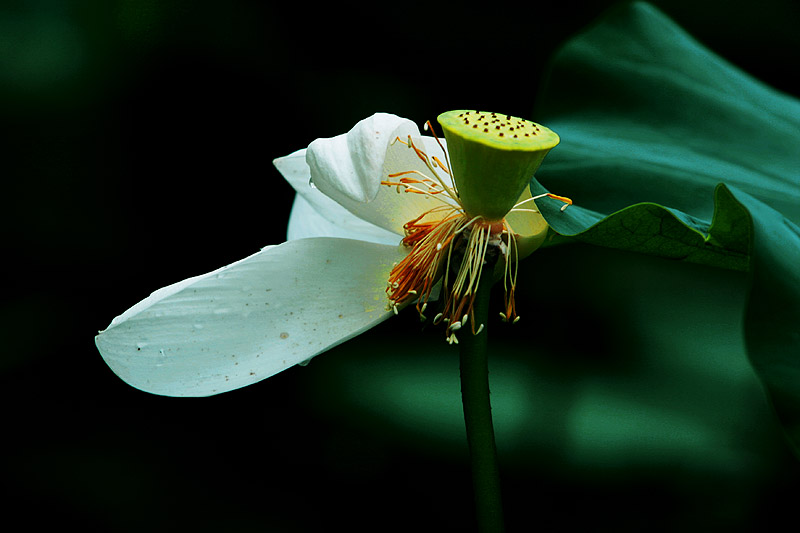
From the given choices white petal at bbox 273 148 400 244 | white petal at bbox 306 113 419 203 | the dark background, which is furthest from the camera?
the dark background

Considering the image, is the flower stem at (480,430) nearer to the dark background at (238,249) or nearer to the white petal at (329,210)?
the white petal at (329,210)

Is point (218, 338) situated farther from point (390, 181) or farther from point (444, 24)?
point (444, 24)

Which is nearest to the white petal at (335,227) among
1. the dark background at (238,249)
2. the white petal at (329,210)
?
the white petal at (329,210)

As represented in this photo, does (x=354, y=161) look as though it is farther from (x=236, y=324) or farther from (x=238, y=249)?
(x=238, y=249)

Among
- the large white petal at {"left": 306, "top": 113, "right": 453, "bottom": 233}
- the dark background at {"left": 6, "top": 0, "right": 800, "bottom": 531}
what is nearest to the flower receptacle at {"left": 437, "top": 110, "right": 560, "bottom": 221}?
the large white petal at {"left": 306, "top": 113, "right": 453, "bottom": 233}

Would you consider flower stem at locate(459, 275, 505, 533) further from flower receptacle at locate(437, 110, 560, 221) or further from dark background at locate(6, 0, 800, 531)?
dark background at locate(6, 0, 800, 531)

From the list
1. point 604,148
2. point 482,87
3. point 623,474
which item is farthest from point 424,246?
point 482,87
